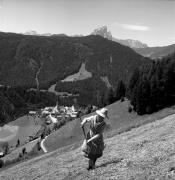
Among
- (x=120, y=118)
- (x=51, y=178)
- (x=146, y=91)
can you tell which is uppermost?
(x=51, y=178)

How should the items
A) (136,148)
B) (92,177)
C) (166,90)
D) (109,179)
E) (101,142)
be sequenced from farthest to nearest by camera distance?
1. (166,90)
2. (136,148)
3. (101,142)
4. (92,177)
5. (109,179)

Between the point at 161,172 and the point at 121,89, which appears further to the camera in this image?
the point at 121,89

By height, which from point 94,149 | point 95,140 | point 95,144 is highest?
point 95,140

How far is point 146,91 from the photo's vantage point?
314ft

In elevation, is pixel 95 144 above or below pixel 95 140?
below

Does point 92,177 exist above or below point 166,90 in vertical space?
A: above

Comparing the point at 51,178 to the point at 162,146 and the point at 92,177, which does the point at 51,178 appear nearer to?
the point at 92,177

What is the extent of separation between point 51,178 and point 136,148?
219 inches

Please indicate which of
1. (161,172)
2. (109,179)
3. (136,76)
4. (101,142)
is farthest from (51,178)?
(136,76)

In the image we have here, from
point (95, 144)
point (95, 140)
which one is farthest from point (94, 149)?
point (95, 140)

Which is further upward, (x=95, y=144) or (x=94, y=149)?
(x=95, y=144)

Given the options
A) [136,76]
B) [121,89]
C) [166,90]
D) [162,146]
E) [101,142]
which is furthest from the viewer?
[121,89]

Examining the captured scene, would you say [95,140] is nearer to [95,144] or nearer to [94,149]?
[95,144]

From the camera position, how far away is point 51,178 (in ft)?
72.5
